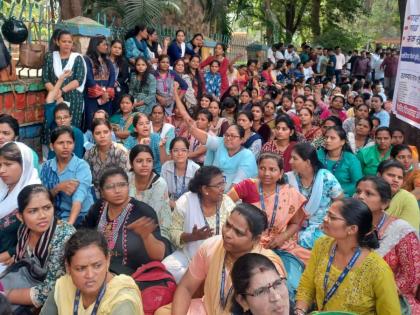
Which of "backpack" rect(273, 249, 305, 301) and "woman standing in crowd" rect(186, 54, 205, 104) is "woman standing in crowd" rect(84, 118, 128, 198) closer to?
"backpack" rect(273, 249, 305, 301)

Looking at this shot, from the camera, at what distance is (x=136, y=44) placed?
25.6 feet

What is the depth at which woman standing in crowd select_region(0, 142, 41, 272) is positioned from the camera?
3.40 m

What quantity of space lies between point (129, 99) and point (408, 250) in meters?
3.94

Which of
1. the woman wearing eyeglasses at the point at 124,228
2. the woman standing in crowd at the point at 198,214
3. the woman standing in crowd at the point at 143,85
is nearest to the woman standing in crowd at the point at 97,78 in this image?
the woman standing in crowd at the point at 143,85

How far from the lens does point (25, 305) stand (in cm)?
289

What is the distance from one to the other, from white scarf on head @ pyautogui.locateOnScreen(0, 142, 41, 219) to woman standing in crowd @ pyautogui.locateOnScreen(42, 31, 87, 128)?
2.19 m

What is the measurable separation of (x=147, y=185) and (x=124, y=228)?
31.3 inches

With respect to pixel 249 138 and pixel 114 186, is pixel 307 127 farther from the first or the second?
pixel 114 186

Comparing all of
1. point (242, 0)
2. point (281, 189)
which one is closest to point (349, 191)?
point (281, 189)

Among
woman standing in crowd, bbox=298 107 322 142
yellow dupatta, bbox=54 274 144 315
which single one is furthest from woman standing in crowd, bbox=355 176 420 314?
woman standing in crowd, bbox=298 107 322 142

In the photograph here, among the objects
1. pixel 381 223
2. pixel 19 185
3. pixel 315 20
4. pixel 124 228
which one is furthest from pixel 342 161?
pixel 315 20

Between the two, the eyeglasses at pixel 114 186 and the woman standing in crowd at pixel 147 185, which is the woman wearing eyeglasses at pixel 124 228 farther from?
the woman standing in crowd at pixel 147 185

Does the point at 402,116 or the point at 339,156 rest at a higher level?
the point at 402,116

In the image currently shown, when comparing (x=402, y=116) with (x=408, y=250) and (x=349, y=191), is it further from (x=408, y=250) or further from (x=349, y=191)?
(x=408, y=250)
